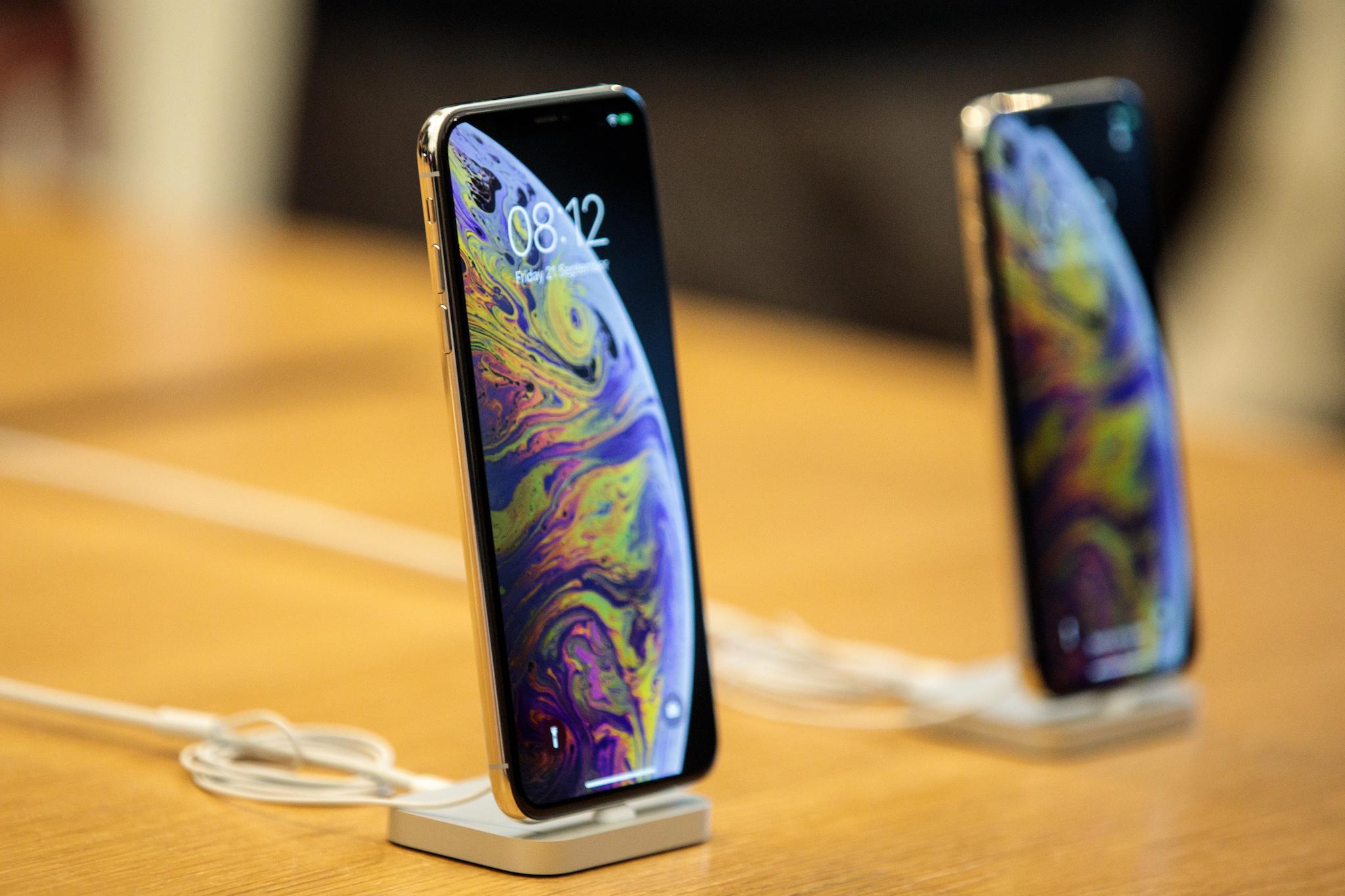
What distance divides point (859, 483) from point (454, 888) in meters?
0.59

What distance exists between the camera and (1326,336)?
238cm

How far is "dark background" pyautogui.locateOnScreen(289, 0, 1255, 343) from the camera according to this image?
228cm

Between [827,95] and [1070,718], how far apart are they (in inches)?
72.5

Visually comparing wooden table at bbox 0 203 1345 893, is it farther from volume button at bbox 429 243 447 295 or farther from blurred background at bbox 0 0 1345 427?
blurred background at bbox 0 0 1345 427

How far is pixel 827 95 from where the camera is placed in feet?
8.03

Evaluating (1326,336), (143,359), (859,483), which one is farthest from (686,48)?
(859,483)

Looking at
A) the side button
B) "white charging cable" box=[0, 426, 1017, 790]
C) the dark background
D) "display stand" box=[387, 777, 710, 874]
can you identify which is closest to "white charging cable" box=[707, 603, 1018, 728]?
"white charging cable" box=[0, 426, 1017, 790]

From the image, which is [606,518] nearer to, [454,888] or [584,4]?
[454,888]

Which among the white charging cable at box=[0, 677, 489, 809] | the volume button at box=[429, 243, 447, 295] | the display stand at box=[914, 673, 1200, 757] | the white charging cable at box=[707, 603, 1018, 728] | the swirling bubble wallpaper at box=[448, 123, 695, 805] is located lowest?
the display stand at box=[914, 673, 1200, 757]

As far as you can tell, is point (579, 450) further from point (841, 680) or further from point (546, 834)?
point (841, 680)

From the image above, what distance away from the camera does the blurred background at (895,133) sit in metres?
2.30

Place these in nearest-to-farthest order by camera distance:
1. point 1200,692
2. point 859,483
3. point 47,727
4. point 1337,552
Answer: point 47,727, point 1200,692, point 1337,552, point 859,483

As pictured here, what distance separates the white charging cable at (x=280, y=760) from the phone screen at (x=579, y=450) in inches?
2.0

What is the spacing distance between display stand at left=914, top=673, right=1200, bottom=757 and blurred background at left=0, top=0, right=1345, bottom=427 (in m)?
1.63
